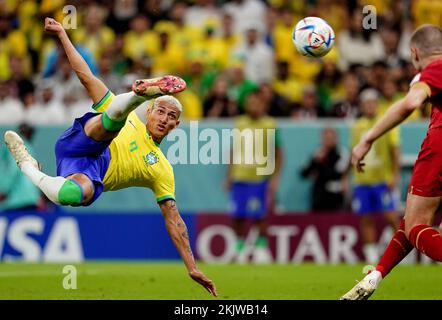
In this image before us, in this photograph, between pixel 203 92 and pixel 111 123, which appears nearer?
pixel 111 123

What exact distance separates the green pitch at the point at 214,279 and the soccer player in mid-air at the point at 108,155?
3.64 feet

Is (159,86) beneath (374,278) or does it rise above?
above

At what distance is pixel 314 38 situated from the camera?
12.1 meters

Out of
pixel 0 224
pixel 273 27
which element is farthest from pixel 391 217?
pixel 0 224

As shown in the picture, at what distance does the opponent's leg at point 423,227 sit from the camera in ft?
32.9

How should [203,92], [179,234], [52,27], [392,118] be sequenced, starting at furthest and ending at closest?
[203,92] → [52,27] → [179,234] → [392,118]

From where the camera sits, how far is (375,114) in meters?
18.3

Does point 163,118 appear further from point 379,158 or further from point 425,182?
point 379,158

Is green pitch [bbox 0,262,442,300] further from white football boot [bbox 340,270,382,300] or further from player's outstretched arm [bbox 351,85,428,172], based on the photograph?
player's outstretched arm [bbox 351,85,428,172]

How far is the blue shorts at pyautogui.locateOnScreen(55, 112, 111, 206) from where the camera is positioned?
11.1m

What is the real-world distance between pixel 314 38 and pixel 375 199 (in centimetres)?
666

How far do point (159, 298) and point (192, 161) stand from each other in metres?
5.70

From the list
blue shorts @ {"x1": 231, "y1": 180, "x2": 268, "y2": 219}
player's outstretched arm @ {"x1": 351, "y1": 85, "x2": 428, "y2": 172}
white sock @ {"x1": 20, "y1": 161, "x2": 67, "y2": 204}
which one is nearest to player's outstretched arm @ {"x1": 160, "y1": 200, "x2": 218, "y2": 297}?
white sock @ {"x1": 20, "y1": 161, "x2": 67, "y2": 204}

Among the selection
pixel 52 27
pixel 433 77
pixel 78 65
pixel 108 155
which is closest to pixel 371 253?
pixel 108 155
